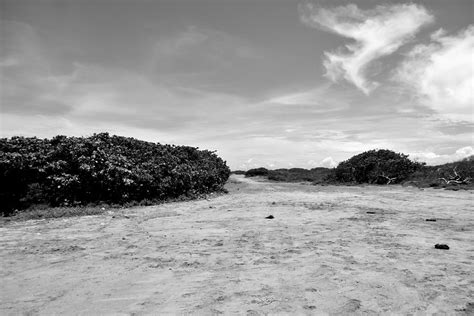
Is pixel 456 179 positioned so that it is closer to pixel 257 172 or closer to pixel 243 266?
pixel 243 266

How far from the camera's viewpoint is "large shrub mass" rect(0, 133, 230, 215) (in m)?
10.9

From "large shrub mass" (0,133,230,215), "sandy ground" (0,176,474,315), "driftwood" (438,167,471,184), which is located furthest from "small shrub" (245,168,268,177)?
"sandy ground" (0,176,474,315)

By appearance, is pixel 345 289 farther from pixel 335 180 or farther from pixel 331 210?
pixel 335 180

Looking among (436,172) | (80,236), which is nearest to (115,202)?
(80,236)

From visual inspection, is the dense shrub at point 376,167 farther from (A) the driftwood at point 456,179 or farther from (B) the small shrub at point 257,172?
(B) the small shrub at point 257,172

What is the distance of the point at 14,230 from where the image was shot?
25.0 ft

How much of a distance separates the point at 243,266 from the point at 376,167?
783 inches

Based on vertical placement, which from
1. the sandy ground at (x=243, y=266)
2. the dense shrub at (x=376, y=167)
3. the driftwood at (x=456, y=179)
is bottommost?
the sandy ground at (x=243, y=266)

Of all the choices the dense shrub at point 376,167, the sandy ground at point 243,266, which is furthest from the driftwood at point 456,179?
the sandy ground at point 243,266

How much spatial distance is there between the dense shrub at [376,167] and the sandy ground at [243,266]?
45.9ft

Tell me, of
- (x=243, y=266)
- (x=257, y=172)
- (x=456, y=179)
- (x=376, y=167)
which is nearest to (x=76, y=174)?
(x=243, y=266)

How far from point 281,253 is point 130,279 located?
2178mm

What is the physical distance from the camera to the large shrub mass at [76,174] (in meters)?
10.9

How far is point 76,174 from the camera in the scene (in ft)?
36.8
